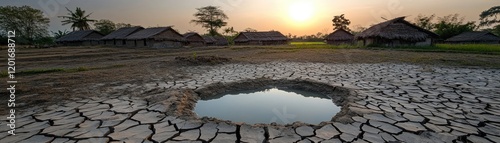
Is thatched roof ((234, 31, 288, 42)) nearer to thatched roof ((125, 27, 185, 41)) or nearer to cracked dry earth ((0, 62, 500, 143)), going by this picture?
thatched roof ((125, 27, 185, 41))

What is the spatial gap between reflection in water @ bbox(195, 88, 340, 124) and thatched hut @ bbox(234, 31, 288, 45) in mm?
29160

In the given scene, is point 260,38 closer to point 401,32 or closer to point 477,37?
point 401,32

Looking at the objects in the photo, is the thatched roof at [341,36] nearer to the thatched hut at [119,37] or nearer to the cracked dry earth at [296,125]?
the thatched hut at [119,37]

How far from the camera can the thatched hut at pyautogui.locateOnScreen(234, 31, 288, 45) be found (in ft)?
111

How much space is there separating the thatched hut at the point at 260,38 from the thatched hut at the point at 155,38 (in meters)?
11.5

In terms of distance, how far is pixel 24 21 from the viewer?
30.9 meters

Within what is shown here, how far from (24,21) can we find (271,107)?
4161 cm

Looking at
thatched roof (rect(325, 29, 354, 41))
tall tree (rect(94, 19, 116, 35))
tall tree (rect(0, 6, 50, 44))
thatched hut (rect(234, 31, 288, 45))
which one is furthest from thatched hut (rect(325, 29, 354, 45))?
tall tree (rect(0, 6, 50, 44))

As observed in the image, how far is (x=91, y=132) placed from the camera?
2557 millimetres

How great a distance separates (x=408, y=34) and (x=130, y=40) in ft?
87.1

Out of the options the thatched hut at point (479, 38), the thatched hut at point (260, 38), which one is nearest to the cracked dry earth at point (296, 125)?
the thatched hut at point (479, 38)

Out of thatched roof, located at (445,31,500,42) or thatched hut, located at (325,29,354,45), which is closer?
thatched roof, located at (445,31,500,42)

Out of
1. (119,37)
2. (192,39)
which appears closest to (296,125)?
(119,37)

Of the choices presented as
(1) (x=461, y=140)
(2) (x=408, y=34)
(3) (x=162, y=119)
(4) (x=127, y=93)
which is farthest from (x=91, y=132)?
(2) (x=408, y=34)
